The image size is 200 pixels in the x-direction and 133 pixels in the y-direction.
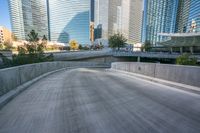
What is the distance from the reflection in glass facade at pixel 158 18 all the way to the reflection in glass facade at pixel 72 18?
233ft

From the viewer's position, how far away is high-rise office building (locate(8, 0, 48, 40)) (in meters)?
123

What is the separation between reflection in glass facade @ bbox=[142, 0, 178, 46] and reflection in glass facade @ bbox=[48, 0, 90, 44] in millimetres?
71119

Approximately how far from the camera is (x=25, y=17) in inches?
4862

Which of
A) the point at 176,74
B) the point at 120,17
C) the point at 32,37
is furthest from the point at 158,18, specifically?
the point at 176,74

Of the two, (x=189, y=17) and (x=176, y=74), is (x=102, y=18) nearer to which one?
(x=189, y=17)

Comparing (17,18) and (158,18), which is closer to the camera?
(17,18)

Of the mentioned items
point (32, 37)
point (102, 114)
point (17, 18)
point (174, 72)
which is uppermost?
point (17, 18)

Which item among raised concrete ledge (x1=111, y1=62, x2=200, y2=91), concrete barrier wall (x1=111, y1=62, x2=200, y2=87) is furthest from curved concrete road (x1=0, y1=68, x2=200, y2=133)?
concrete barrier wall (x1=111, y1=62, x2=200, y2=87)

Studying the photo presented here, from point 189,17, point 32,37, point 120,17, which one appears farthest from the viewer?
point 120,17

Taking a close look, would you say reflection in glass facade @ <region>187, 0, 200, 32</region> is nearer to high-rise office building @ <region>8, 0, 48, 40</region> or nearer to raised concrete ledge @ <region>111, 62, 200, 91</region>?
raised concrete ledge @ <region>111, 62, 200, 91</region>

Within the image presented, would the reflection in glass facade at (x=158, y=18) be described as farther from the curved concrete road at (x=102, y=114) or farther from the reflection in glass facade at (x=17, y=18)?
the curved concrete road at (x=102, y=114)

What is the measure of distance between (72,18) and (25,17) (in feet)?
146

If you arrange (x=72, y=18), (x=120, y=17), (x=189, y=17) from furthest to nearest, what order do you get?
(x=120, y=17) → (x=72, y=18) → (x=189, y=17)

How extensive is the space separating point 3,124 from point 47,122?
1026 millimetres
